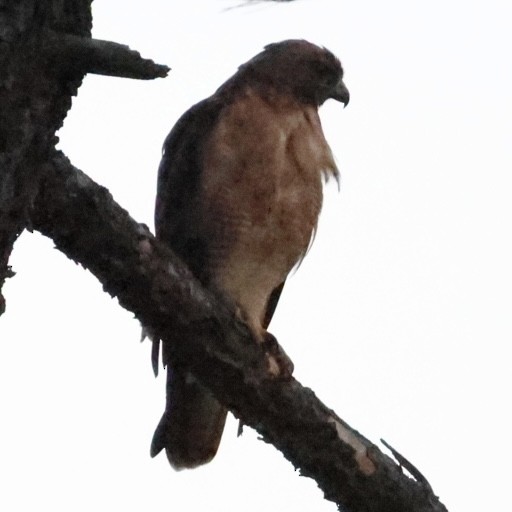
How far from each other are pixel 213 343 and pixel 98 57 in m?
1.31

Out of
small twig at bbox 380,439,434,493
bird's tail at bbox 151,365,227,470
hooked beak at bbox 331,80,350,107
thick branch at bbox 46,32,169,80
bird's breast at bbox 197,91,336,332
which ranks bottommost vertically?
small twig at bbox 380,439,434,493

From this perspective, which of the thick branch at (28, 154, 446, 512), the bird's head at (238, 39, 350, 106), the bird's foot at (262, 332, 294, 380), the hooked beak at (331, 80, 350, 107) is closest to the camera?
the thick branch at (28, 154, 446, 512)

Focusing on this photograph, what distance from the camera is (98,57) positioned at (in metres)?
1.87

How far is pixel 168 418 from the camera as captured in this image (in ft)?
14.2

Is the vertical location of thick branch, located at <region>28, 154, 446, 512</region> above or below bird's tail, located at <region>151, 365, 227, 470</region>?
below

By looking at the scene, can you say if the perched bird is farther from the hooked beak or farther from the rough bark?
the rough bark

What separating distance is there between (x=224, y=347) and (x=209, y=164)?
4.43ft

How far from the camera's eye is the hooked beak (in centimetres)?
515

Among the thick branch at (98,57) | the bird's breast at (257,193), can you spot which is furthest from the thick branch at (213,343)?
the bird's breast at (257,193)

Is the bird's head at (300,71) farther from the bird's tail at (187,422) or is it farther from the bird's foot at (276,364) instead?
the bird's foot at (276,364)

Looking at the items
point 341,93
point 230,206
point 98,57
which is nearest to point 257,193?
point 230,206

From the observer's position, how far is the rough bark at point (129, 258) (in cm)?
185

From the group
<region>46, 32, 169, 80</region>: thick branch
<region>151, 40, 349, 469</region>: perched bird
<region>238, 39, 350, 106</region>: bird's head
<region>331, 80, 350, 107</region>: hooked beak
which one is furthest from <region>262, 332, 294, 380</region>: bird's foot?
<region>331, 80, 350, 107</region>: hooked beak

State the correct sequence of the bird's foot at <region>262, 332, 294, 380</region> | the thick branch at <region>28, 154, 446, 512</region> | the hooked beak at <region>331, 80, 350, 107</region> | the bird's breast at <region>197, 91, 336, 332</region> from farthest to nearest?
the hooked beak at <region>331, 80, 350, 107</region> → the bird's breast at <region>197, 91, 336, 332</region> → the bird's foot at <region>262, 332, 294, 380</region> → the thick branch at <region>28, 154, 446, 512</region>
